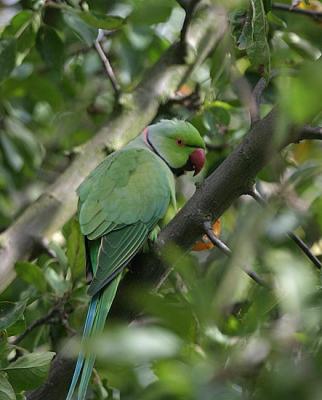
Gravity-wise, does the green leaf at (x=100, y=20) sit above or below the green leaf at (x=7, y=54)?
above

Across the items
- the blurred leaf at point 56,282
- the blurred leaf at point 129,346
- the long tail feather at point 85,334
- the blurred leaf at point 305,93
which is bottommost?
the blurred leaf at point 56,282

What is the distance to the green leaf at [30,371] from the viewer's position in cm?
158

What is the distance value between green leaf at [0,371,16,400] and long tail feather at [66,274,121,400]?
0.44ft

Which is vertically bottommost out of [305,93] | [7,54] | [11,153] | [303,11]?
[11,153]

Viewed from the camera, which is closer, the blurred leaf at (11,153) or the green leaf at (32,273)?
the green leaf at (32,273)

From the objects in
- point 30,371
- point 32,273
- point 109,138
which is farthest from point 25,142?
point 30,371

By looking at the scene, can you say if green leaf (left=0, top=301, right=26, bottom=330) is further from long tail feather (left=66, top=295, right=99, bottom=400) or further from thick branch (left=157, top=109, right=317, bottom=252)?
thick branch (left=157, top=109, right=317, bottom=252)

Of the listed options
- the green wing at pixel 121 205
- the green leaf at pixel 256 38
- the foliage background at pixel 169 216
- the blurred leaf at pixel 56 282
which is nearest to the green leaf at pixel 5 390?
the foliage background at pixel 169 216

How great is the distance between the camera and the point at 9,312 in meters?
1.60

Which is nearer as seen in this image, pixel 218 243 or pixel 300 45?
pixel 218 243

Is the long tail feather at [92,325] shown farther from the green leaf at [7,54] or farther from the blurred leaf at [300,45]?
the blurred leaf at [300,45]

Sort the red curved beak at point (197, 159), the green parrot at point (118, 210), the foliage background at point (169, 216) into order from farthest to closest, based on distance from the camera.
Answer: the red curved beak at point (197, 159) < the green parrot at point (118, 210) < the foliage background at point (169, 216)

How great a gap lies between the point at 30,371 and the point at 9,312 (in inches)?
4.6

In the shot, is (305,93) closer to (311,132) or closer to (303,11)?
(311,132)
